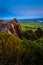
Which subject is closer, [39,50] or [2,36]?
[39,50]

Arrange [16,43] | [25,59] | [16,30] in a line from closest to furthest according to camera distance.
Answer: [25,59]
[16,43]
[16,30]

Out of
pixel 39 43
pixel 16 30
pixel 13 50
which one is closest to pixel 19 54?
pixel 13 50

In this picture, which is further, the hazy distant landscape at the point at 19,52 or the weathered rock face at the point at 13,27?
the weathered rock face at the point at 13,27

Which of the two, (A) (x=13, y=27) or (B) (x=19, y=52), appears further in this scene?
(A) (x=13, y=27)

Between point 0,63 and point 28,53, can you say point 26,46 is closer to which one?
point 28,53

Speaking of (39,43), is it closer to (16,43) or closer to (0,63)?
(16,43)

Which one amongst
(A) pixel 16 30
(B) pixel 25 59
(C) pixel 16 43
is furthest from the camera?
(A) pixel 16 30

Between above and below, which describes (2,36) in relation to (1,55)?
above

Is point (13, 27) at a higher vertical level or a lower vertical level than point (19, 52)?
higher

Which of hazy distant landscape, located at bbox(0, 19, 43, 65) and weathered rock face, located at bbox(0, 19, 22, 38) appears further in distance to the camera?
weathered rock face, located at bbox(0, 19, 22, 38)
